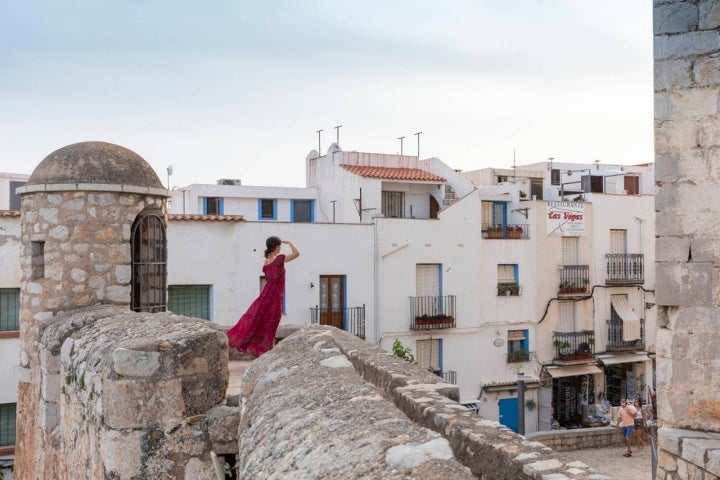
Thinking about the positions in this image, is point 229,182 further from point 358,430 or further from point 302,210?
point 358,430

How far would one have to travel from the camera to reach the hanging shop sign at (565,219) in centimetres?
3081

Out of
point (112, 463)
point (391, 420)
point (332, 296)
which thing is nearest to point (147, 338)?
point (112, 463)

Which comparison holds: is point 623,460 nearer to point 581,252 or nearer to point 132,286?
point 581,252

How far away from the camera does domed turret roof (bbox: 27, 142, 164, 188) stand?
8062 mm

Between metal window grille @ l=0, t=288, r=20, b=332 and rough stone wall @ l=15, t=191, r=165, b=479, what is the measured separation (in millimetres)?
12625

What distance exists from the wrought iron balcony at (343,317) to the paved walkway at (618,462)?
25.8 feet

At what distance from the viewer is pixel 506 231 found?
30688 millimetres

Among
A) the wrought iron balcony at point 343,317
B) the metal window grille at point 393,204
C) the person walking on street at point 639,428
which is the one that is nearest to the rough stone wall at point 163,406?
the person walking on street at point 639,428

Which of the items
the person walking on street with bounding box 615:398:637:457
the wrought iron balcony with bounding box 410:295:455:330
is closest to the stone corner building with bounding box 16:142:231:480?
the person walking on street with bounding box 615:398:637:457

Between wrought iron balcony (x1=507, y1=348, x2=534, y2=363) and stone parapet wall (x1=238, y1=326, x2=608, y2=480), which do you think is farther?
wrought iron balcony (x1=507, y1=348, x2=534, y2=363)

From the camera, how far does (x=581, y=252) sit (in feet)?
104

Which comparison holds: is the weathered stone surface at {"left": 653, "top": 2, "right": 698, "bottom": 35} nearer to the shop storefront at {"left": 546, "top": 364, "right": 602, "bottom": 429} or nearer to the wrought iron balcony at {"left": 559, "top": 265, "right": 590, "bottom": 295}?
the wrought iron balcony at {"left": 559, "top": 265, "right": 590, "bottom": 295}

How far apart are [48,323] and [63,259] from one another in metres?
0.63

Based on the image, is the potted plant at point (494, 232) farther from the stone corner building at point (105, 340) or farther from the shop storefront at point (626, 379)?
the stone corner building at point (105, 340)
